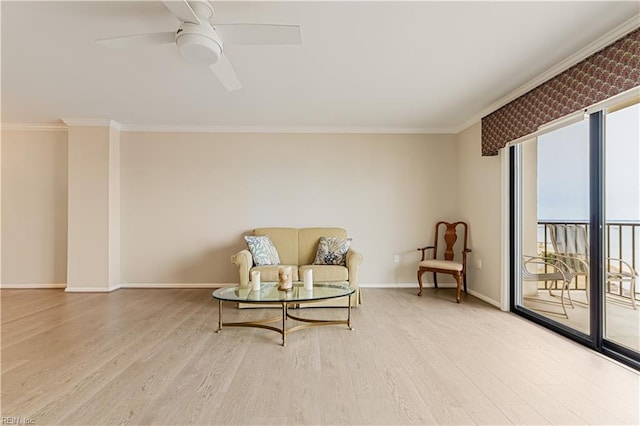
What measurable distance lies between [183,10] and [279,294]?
2372 millimetres

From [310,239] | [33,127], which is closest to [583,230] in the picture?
[310,239]

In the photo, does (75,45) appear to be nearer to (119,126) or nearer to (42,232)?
(119,126)

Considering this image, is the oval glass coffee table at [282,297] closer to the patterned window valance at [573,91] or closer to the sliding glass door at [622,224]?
the sliding glass door at [622,224]

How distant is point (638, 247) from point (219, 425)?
3.84 meters

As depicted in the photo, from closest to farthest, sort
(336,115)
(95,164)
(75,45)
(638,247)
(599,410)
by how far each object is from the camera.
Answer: (599,410) → (75,45) → (638,247) → (336,115) → (95,164)

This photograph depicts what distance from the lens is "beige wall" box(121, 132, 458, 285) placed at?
520 centimetres

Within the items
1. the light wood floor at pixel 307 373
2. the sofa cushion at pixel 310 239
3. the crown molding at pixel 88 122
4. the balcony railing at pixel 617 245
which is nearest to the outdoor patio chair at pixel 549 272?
the balcony railing at pixel 617 245

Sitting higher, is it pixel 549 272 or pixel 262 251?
pixel 262 251

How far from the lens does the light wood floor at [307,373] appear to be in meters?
1.88

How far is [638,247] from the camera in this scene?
312cm

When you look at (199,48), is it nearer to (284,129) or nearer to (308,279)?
(308,279)

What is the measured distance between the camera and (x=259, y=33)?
2.12 m

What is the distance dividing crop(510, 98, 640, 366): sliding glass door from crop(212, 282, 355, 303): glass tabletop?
2105mm

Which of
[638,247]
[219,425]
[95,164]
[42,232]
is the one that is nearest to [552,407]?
[219,425]
